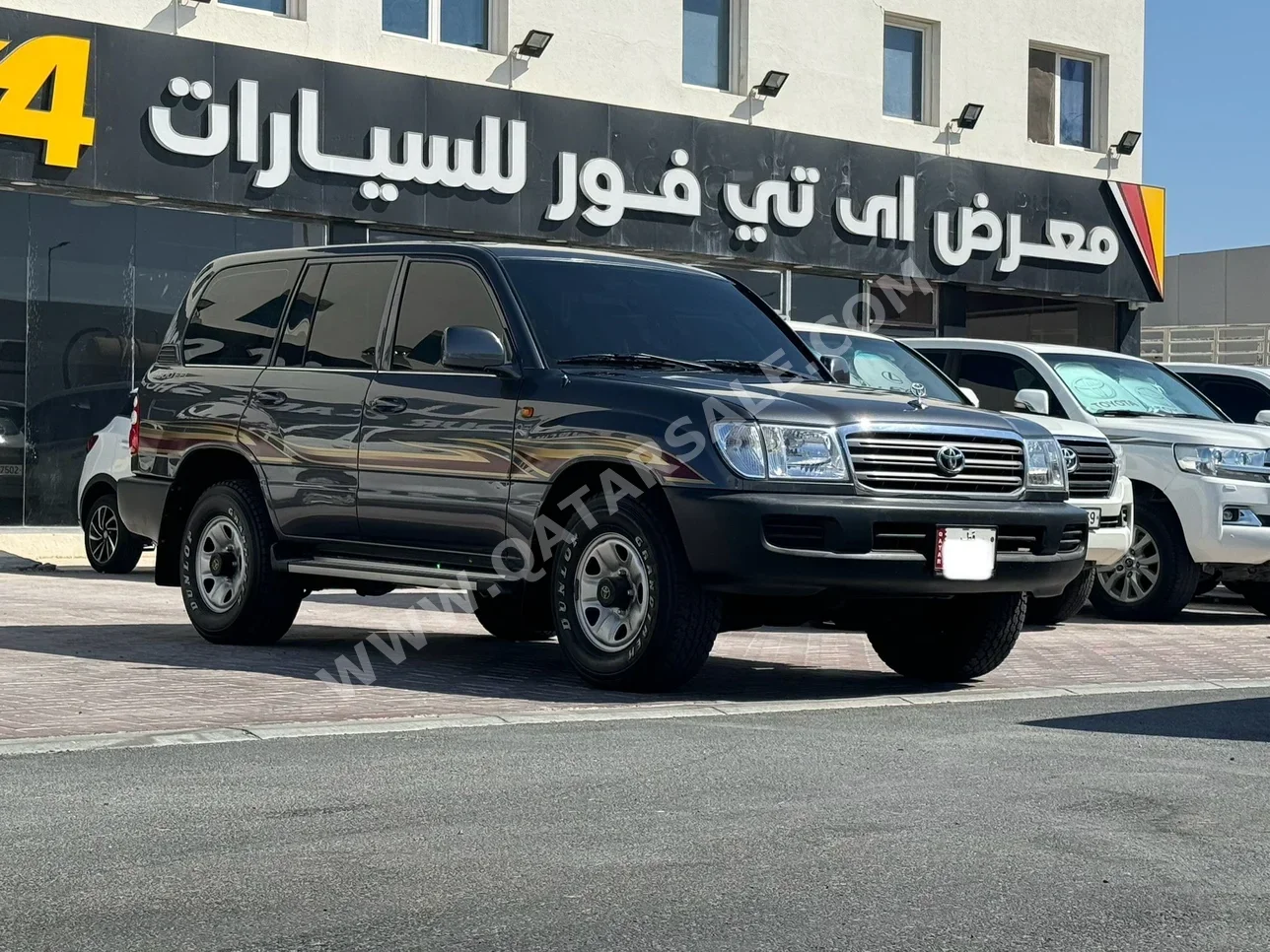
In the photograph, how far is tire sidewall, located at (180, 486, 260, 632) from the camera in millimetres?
10312

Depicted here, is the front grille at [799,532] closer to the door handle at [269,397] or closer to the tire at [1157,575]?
the door handle at [269,397]

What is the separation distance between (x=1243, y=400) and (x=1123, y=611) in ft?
11.6

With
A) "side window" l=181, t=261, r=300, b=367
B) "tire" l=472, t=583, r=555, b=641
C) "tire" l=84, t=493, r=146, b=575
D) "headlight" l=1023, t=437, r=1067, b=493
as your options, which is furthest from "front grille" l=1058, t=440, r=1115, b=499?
"tire" l=84, t=493, r=146, b=575

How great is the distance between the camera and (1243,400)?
16.7m

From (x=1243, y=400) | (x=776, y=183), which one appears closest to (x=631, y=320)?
(x=1243, y=400)

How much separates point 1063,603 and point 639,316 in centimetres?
464

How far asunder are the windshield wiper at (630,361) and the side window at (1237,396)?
8.55 metres

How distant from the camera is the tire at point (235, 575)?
→ 406 inches

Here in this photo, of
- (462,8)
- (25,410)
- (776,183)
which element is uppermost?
(462,8)

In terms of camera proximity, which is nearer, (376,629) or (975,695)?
(975,695)

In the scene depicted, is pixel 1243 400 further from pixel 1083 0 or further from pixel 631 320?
pixel 1083 0

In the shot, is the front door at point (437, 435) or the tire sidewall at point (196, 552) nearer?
the front door at point (437, 435)

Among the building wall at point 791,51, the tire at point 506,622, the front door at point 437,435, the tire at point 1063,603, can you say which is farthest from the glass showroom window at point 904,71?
the front door at point 437,435

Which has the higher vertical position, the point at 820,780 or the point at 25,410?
the point at 25,410
